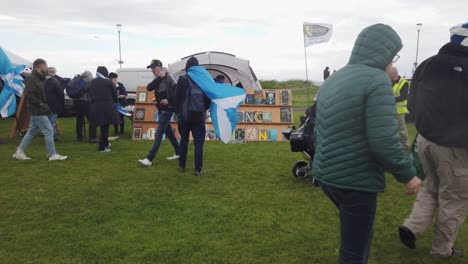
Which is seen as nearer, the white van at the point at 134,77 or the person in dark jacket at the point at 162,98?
the person in dark jacket at the point at 162,98

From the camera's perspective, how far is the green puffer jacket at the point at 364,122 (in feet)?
7.40

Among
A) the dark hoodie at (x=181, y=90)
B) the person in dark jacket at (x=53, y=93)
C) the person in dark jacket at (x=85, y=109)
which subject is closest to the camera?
the dark hoodie at (x=181, y=90)

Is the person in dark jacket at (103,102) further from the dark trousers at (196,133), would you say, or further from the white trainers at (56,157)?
the dark trousers at (196,133)

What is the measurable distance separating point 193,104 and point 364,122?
4.23 metres

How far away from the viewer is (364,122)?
2.31 meters

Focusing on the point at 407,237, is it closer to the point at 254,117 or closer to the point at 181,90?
the point at 181,90

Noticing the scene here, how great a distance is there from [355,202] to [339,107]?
58 centimetres

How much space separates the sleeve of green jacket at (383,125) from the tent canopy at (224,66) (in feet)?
33.1

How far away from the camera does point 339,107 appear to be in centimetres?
Answer: 238

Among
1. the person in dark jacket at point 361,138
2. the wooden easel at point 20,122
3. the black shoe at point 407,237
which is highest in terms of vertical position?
the person in dark jacket at point 361,138

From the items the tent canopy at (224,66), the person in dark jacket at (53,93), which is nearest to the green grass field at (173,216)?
the person in dark jacket at (53,93)

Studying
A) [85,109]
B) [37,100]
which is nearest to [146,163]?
[37,100]

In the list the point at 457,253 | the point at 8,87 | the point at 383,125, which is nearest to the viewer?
the point at 383,125

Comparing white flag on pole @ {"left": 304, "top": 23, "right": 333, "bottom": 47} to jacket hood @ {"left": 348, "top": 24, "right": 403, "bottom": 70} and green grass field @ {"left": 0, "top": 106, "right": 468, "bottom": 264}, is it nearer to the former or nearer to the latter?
green grass field @ {"left": 0, "top": 106, "right": 468, "bottom": 264}
